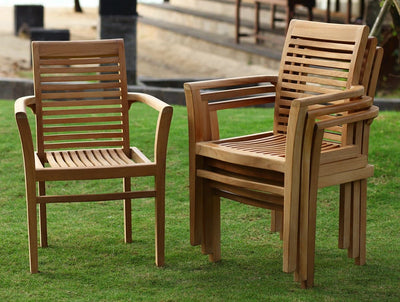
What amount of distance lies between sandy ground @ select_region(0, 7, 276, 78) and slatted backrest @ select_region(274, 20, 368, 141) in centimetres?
801

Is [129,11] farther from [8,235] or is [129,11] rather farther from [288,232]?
[288,232]

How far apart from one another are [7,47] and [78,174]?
12.8 meters

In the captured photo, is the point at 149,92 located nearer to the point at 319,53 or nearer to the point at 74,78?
the point at 74,78

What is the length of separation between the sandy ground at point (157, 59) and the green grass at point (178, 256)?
7.29 meters

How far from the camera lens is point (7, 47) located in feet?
52.1

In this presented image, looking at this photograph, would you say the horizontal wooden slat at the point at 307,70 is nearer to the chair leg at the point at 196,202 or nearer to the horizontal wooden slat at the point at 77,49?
the chair leg at the point at 196,202

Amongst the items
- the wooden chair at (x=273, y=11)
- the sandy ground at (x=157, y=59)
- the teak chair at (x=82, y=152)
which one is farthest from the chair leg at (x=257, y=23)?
the teak chair at (x=82, y=152)

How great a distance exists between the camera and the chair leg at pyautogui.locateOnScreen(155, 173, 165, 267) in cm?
379

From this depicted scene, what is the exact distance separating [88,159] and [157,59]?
423 inches

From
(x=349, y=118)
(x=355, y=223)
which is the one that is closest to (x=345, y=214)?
(x=355, y=223)

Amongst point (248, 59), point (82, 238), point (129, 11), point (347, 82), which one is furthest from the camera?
point (248, 59)

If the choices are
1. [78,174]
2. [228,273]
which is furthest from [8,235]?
[228,273]

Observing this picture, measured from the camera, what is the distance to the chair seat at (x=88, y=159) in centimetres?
387

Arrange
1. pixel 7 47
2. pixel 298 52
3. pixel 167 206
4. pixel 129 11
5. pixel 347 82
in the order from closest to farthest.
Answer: pixel 347 82 → pixel 298 52 → pixel 167 206 → pixel 129 11 → pixel 7 47
